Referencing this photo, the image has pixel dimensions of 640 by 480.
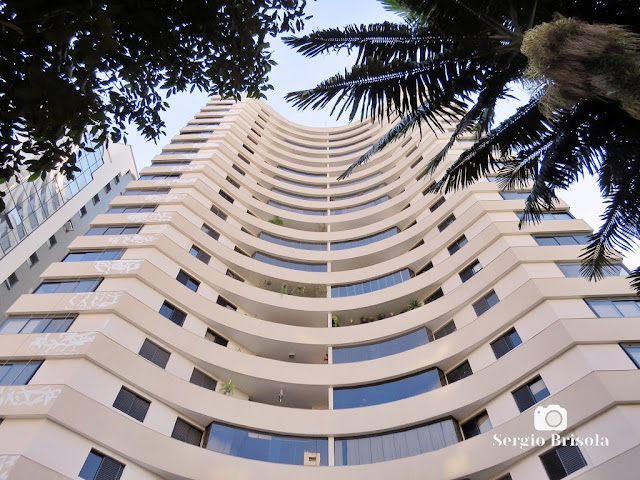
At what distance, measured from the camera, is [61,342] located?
16391 millimetres

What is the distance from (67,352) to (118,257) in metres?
6.74

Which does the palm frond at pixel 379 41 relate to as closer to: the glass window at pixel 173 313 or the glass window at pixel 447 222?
the glass window at pixel 173 313

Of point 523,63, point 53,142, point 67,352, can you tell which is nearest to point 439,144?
point 523,63

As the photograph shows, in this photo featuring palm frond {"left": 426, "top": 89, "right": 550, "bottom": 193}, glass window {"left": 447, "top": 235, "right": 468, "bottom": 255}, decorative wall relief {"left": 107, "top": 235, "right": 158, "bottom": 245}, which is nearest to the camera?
palm frond {"left": 426, "top": 89, "right": 550, "bottom": 193}

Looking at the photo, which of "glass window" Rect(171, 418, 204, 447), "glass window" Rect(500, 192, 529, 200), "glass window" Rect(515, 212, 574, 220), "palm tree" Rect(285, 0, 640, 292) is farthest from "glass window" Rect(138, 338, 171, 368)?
"glass window" Rect(500, 192, 529, 200)

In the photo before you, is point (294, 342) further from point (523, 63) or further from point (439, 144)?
point (439, 144)

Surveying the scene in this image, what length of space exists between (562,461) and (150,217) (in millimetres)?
22832

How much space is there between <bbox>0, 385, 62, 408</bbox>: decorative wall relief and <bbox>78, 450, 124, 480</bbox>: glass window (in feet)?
7.96

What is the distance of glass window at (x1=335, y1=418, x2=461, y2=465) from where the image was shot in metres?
16.3

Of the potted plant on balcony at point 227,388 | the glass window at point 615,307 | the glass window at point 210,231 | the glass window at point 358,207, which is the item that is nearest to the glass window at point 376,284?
the glass window at point 210,231

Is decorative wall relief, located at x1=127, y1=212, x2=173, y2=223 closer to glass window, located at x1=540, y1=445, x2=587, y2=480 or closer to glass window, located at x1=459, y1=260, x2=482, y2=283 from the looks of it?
glass window, located at x1=459, y1=260, x2=482, y2=283

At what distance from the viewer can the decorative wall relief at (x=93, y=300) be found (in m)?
18.1

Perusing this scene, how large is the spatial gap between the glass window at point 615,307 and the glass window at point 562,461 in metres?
5.80

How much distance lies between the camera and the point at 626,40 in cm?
498
